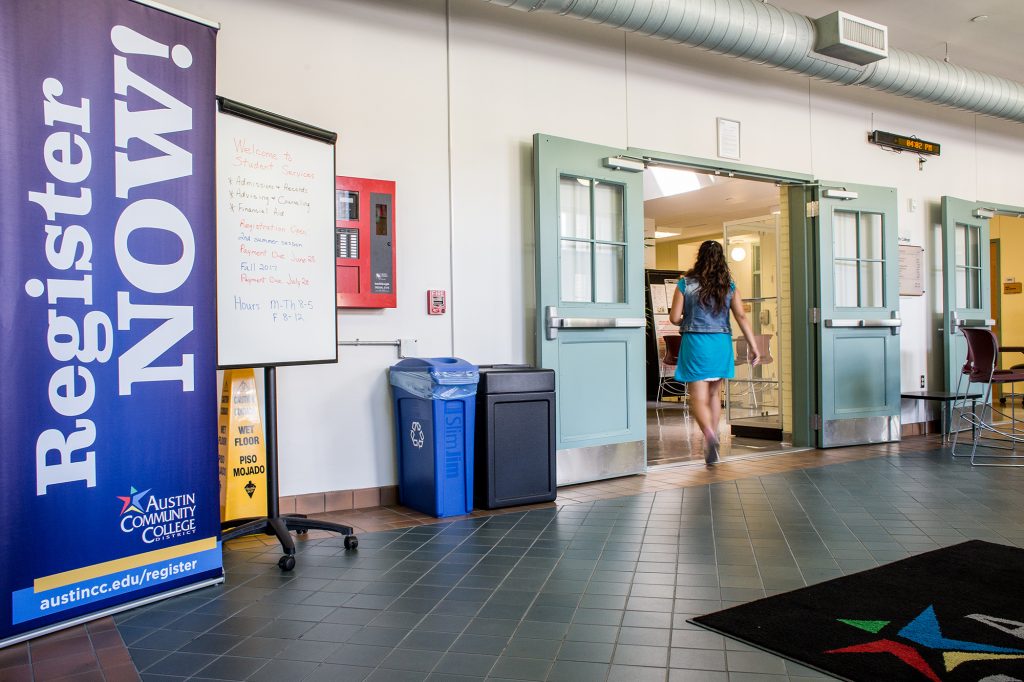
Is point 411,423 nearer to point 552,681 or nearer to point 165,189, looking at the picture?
point 165,189

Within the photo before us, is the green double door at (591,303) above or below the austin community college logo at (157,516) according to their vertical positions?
above

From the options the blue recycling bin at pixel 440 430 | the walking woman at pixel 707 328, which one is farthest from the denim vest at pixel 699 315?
the blue recycling bin at pixel 440 430

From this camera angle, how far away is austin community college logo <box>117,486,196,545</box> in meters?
2.64

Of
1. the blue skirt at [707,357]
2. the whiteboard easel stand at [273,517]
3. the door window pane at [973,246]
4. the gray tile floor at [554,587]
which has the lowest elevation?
the gray tile floor at [554,587]

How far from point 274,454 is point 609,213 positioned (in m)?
2.98

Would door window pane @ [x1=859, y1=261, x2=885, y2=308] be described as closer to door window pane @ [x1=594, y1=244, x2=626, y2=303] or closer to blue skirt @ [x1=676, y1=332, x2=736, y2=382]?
blue skirt @ [x1=676, y1=332, x2=736, y2=382]

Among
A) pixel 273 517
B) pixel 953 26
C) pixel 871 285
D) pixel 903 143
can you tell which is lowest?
pixel 273 517

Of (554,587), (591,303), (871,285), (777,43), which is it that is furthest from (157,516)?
(871,285)

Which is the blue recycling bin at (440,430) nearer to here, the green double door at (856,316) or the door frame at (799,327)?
the door frame at (799,327)

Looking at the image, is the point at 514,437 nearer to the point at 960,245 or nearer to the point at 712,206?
the point at 960,245

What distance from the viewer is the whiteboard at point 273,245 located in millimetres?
3145

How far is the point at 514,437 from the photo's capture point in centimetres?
420

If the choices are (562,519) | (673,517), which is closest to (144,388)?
(562,519)

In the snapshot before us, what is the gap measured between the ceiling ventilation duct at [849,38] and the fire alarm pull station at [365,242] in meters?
3.34
